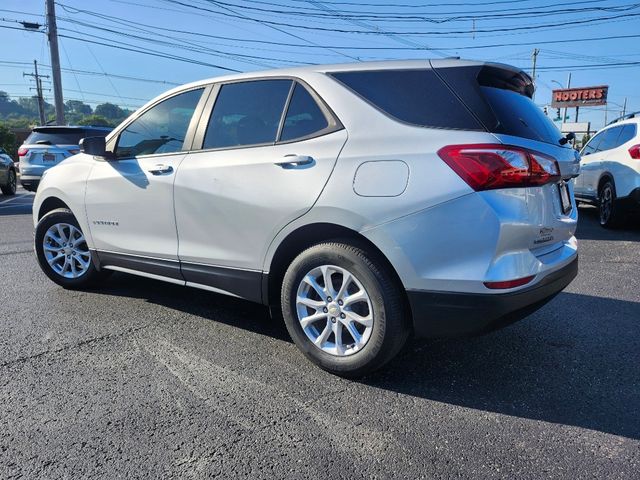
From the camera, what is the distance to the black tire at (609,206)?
7.75 metres

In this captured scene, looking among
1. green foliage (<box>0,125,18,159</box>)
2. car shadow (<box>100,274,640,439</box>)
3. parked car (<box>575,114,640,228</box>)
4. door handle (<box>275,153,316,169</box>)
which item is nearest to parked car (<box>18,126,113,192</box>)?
car shadow (<box>100,274,640,439</box>)

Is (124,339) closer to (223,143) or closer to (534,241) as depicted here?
(223,143)

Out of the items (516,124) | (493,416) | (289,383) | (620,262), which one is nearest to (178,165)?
(289,383)

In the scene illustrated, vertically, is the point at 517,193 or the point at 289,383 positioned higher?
the point at 517,193

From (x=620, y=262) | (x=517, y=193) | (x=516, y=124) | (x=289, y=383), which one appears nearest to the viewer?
(x=517, y=193)

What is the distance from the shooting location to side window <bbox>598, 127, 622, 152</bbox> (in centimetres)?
823

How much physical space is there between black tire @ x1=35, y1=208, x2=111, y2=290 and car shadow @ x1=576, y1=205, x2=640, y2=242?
6539 millimetres

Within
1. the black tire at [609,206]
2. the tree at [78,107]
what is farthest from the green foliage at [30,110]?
the black tire at [609,206]

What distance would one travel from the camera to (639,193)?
7145mm

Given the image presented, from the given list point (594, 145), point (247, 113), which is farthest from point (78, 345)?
point (594, 145)

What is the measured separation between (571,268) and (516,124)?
0.94m

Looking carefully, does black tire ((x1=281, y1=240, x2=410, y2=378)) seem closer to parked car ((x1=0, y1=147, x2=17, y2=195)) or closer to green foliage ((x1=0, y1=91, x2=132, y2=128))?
parked car ((x1=0, y1=147, x2=17, y2=195))

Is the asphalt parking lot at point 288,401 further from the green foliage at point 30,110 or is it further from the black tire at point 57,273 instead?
the green foliage at point 30,110

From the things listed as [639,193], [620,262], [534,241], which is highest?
[534,241]
